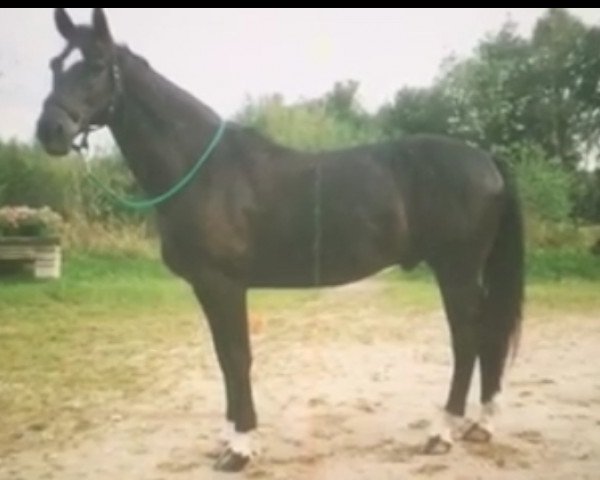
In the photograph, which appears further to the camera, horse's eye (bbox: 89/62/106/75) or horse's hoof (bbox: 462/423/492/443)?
horse's hoof (bbox: 462/423/492/443)

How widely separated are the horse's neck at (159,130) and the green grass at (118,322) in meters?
0.14

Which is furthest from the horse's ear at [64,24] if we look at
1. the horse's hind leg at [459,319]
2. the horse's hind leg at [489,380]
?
the horse's hind leg at [489,380]

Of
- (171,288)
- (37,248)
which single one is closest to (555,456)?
(171,288)

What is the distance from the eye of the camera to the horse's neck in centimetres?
112

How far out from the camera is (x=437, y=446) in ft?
3.87

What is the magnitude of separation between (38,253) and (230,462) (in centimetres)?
45

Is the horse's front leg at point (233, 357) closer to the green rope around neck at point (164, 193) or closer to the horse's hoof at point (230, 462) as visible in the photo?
the horse's hoof at point (230, 462)

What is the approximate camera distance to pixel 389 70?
122 centimetres

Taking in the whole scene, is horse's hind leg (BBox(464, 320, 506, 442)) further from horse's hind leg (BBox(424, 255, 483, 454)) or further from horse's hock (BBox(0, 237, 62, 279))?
horse's hock (BBox(0, 237, 62, 279))

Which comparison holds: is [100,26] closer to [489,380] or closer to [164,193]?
[164,193]

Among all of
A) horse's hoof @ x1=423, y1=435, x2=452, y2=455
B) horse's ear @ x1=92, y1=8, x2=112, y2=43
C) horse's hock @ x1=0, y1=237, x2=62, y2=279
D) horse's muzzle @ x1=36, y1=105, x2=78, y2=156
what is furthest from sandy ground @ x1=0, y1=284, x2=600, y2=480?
horse's ear @ x1=92, y1=8, x2=112, y2=43

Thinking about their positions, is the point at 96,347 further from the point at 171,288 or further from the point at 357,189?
the point at 357,189

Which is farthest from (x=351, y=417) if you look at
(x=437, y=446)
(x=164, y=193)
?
(x=164, y=193)

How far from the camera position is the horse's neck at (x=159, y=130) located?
3.67 ft
